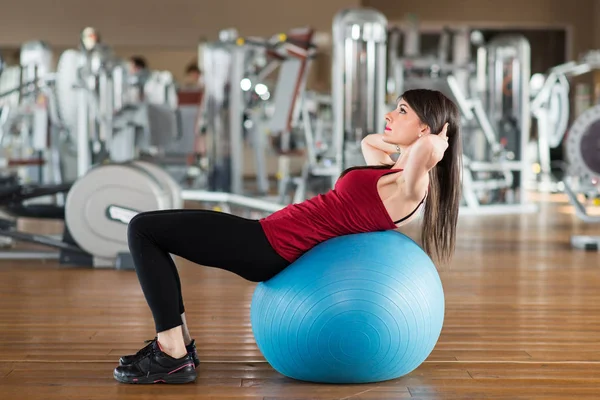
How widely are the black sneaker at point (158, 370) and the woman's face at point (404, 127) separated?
0.84m

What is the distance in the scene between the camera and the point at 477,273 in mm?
4895

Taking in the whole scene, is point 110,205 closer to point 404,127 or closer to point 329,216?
point 329,216

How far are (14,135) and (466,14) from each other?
8.03 m

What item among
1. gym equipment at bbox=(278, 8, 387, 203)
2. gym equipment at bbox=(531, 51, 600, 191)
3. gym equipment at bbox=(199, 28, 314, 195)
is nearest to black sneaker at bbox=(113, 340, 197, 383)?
gym equipment at bbox=(278, 8, 387, 203)

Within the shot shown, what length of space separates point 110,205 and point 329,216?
2.41m

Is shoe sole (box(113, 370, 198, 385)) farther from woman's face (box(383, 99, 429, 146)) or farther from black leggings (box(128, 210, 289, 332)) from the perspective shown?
woman's face (box(383, 99, 429, 146))

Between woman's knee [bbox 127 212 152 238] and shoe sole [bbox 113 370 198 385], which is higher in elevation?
woman's knee [bbox 127 212 152 238]

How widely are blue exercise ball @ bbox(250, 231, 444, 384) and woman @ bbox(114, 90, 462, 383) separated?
0.06 meters

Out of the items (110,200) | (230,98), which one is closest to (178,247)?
(110,200)

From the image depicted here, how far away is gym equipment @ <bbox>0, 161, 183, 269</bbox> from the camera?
4.73 m

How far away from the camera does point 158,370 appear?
8.41 feet

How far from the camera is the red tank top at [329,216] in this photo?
2555 mm

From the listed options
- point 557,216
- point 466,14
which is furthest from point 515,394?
point 466,14

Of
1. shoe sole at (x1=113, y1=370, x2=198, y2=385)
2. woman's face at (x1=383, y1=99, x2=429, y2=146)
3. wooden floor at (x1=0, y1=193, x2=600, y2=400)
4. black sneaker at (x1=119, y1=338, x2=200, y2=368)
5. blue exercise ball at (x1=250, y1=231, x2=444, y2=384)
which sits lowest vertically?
wooden floor at (x1=0, y1=193, x2=600, y2=400)
